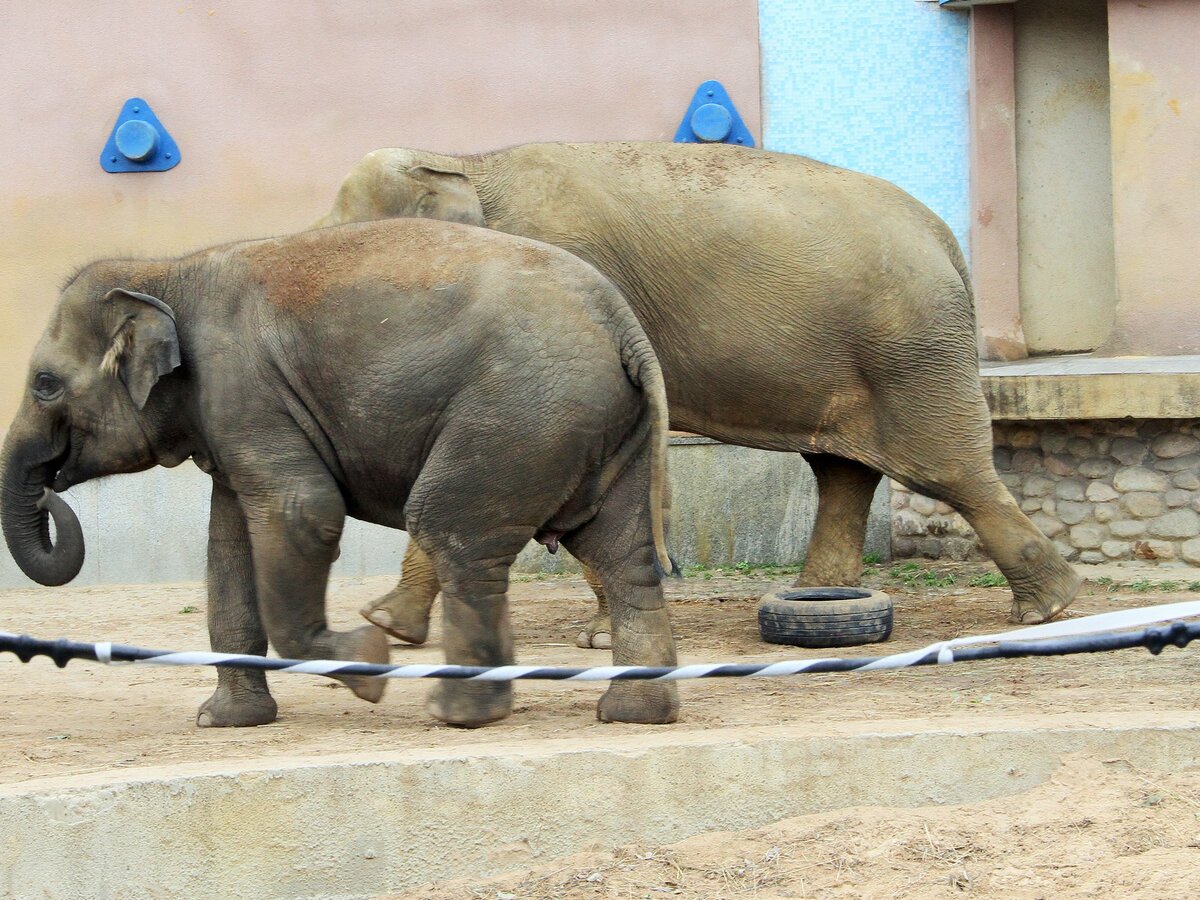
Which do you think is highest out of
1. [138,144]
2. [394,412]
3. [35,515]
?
[138,144]

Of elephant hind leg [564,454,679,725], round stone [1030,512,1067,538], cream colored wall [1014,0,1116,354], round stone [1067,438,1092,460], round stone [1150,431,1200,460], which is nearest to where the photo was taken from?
elephant hind leg [564,454,679,725]

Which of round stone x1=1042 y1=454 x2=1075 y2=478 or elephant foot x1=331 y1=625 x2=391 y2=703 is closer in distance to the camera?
elephant foot x1=331 y1=625 x2=391 y2=703

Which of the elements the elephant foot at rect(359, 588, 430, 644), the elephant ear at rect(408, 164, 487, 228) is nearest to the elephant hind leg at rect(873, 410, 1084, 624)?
the elephant ear at rect(408, 164, 487, 228)

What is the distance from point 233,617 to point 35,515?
2.07 ft

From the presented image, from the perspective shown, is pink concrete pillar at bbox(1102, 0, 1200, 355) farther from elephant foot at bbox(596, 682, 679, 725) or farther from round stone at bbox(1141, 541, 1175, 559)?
elephant foot at bbox(596, 682, 679, 725)

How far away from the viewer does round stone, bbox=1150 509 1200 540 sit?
299 inches

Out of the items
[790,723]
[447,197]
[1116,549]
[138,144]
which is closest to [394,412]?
[790,723]

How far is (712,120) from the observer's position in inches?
318

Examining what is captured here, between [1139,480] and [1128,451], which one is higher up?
[1128,451]

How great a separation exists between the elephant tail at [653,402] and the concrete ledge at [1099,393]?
3.56m

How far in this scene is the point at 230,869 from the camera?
364 centimetres

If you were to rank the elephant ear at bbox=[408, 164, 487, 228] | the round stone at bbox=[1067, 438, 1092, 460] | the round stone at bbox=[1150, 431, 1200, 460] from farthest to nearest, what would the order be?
the round stone at bbox=[1067, 438, 1092, 460] → the round stone at bbox=[1150, 431, 1200, 460] → the elephant ear at bbox=[408, 164, 487, 228]

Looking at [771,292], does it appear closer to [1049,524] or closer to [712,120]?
[712,120]

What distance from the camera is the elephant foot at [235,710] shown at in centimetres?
454
